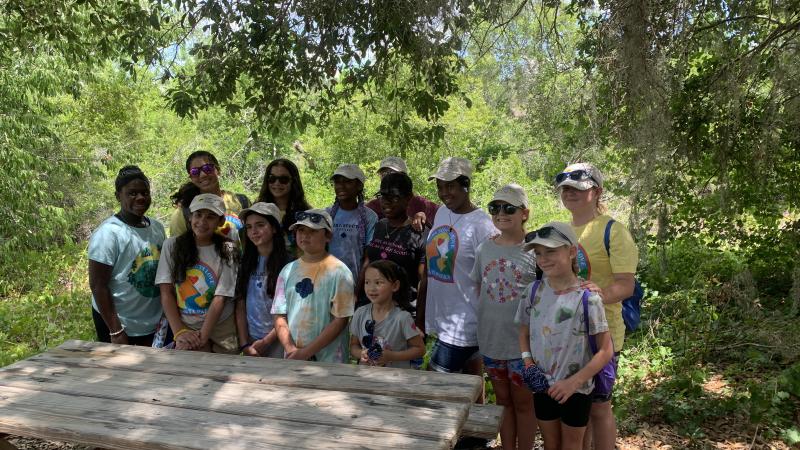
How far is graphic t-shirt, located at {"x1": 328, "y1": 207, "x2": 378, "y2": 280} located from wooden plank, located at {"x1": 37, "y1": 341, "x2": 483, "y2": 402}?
938 millimetres

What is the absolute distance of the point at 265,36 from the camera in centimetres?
450

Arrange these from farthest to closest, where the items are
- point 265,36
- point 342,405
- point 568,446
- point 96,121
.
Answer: point 96,121
point 265,36
point 568,446
point 342,405

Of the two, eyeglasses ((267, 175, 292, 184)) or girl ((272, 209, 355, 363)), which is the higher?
eyeglasses ((267, 175, 292, 184))

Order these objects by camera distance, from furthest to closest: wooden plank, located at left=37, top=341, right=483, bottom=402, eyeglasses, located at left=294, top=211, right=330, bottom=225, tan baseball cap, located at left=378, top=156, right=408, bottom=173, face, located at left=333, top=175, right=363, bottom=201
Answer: tan baseball cap, located at left=378, top=156, right=408, bottom=173, face, located at left=333, top=175, right=363, bottom=201, eyeglasses, located at left=294, top=211, right=330, bottom=225, wooden plank, located at left=37, top=341, right=483, bottom=402

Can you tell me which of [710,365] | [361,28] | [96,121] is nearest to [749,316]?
[710,365]

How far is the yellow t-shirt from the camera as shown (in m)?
2.73

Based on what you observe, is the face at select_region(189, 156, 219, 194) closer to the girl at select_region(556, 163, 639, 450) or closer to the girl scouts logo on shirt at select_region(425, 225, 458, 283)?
the girl scouts logo on shirt at select_region(425, 225, 458, 283)

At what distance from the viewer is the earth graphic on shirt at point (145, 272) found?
11.6 feet

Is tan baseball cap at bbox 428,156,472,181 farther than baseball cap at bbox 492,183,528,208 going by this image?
Yes

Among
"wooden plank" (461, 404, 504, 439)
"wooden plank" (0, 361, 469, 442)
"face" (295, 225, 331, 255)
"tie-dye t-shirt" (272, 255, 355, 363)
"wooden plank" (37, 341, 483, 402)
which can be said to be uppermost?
"face" (295, 225, 331, 255)

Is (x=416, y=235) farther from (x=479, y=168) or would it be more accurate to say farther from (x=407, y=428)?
(x=479, y=168)

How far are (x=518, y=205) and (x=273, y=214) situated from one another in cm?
134

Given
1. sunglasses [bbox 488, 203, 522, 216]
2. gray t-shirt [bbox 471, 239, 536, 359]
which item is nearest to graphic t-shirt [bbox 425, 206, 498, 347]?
gray t-shirt [bbox 471, 239, 536, 359]

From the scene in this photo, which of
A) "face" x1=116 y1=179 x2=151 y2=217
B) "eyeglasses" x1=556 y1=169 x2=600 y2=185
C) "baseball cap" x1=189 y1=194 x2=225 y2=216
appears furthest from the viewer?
"face" x1=116 y1=179 x2=151 y2=217
